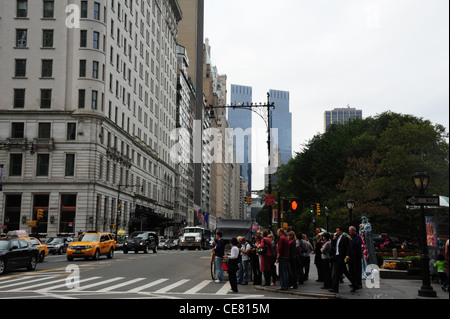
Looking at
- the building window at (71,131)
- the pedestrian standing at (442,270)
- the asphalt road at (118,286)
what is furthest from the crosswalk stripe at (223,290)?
the building window at (71,131)

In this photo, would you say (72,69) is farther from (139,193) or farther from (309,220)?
(309,220)

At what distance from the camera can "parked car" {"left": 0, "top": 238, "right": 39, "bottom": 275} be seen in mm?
21938

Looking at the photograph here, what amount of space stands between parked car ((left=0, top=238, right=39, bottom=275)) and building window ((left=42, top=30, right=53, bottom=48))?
4567cm

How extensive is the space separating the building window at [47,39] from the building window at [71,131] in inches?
442

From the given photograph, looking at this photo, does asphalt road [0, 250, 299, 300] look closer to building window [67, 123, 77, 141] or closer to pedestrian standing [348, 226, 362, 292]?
pedestrian standing [348, 226, 362, 292]

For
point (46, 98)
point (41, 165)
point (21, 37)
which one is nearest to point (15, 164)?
point (41, 165)

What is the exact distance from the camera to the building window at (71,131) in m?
61.9

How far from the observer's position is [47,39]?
210 ft

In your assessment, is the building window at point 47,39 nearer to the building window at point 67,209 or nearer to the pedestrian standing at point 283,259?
the building window at point 67,209

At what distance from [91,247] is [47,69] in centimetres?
3906

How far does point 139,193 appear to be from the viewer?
82375 mm

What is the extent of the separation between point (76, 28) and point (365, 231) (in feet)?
177

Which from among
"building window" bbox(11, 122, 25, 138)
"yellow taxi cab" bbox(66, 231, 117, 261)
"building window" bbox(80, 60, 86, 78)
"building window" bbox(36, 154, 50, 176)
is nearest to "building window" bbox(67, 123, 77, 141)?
"building window" bbox(36, 154, 50, 176)

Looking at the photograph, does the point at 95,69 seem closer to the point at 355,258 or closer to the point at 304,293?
the point at 355,258
